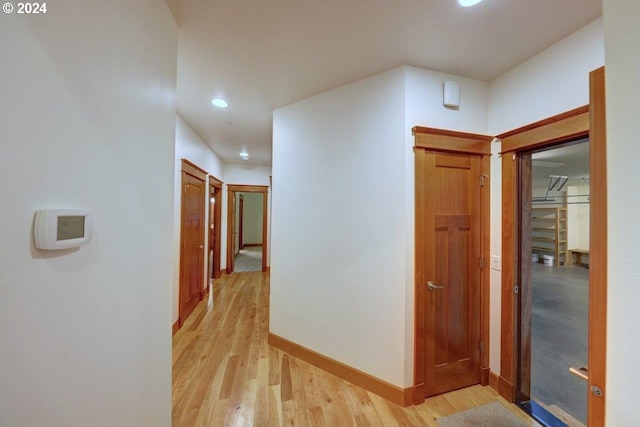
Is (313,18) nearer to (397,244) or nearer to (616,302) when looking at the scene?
(397,244)

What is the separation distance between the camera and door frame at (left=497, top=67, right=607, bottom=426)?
30.6 inches

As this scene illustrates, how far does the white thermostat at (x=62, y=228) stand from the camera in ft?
2.02

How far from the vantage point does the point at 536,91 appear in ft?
5.58

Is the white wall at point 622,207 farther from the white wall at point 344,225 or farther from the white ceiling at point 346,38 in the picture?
the white wall at point 344,225

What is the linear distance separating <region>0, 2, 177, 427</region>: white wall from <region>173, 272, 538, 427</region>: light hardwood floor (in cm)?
59

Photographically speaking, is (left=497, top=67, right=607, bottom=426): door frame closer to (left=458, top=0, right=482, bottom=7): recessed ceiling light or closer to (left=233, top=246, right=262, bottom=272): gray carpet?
(left=458, top=0, right=482, bottom=7): recessed ceiling light

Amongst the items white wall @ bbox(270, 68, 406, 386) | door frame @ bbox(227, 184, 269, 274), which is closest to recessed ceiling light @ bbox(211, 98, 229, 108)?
white wall @ bbox(270, 68, 406, 386)

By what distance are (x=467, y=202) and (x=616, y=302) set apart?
4.99 feet

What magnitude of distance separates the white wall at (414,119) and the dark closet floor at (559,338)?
4.04 ft

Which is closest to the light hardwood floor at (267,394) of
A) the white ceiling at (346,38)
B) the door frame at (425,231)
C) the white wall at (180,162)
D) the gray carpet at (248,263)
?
the door frame at (425,231)

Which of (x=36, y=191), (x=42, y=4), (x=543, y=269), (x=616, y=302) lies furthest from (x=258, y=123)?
(x=543, y=269)

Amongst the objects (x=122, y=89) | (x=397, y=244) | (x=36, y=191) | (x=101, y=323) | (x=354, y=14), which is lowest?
(x=101, y=323)

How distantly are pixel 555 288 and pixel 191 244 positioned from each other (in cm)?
613

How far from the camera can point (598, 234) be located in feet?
2.58
